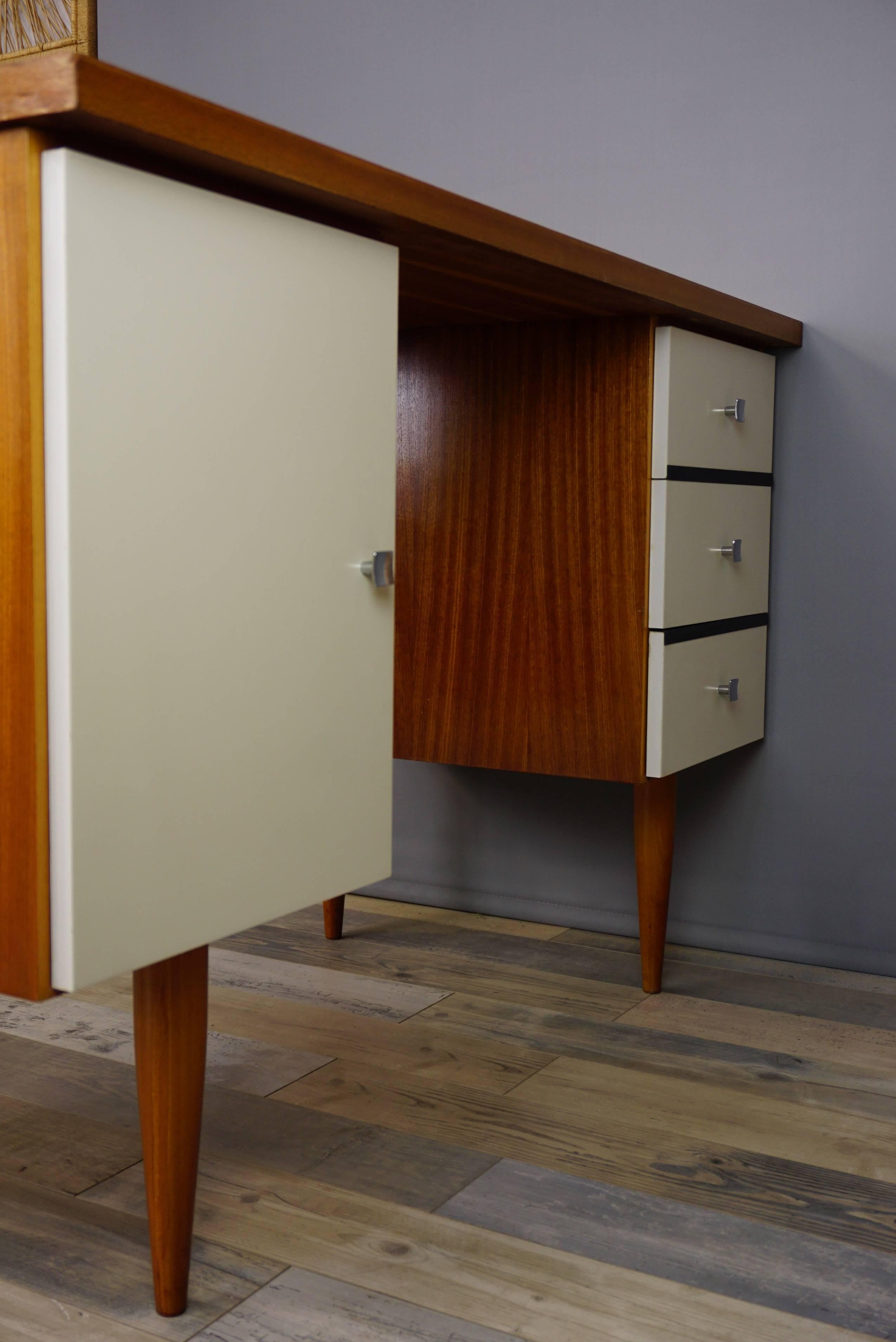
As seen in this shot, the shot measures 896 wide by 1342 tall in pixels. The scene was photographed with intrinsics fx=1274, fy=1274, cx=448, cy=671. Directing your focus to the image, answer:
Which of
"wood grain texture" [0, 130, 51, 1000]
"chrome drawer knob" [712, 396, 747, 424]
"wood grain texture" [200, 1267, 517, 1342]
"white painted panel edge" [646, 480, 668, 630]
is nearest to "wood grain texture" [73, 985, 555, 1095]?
"wood grain texture" [200, 1267, 517, 1342]

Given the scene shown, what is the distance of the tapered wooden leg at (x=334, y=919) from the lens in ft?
5.89

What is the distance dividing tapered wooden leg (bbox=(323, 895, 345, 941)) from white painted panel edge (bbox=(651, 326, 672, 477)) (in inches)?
30.6

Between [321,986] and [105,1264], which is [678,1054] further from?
[105,1264]

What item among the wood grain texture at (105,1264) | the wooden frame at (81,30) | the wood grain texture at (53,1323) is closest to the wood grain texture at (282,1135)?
the wood grain texture at (105,1264)

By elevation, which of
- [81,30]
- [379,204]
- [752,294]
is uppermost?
[81,30]

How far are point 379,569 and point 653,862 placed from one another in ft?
2.38

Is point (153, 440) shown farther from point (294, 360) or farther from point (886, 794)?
point (886, 794)

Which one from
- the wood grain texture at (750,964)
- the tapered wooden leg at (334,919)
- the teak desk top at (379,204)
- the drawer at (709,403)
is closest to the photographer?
the teak desk top at (379,204)

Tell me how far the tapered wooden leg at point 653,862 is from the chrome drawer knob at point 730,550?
0.28m

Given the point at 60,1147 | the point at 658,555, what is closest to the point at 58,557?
the point at 60,1147

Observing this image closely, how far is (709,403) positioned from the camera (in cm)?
151

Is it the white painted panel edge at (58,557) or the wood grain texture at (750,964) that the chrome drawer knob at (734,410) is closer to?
the wood grain texture at (750,964)

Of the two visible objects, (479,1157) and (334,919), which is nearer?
(479,1157)

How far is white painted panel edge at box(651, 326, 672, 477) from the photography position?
55.3 inches
